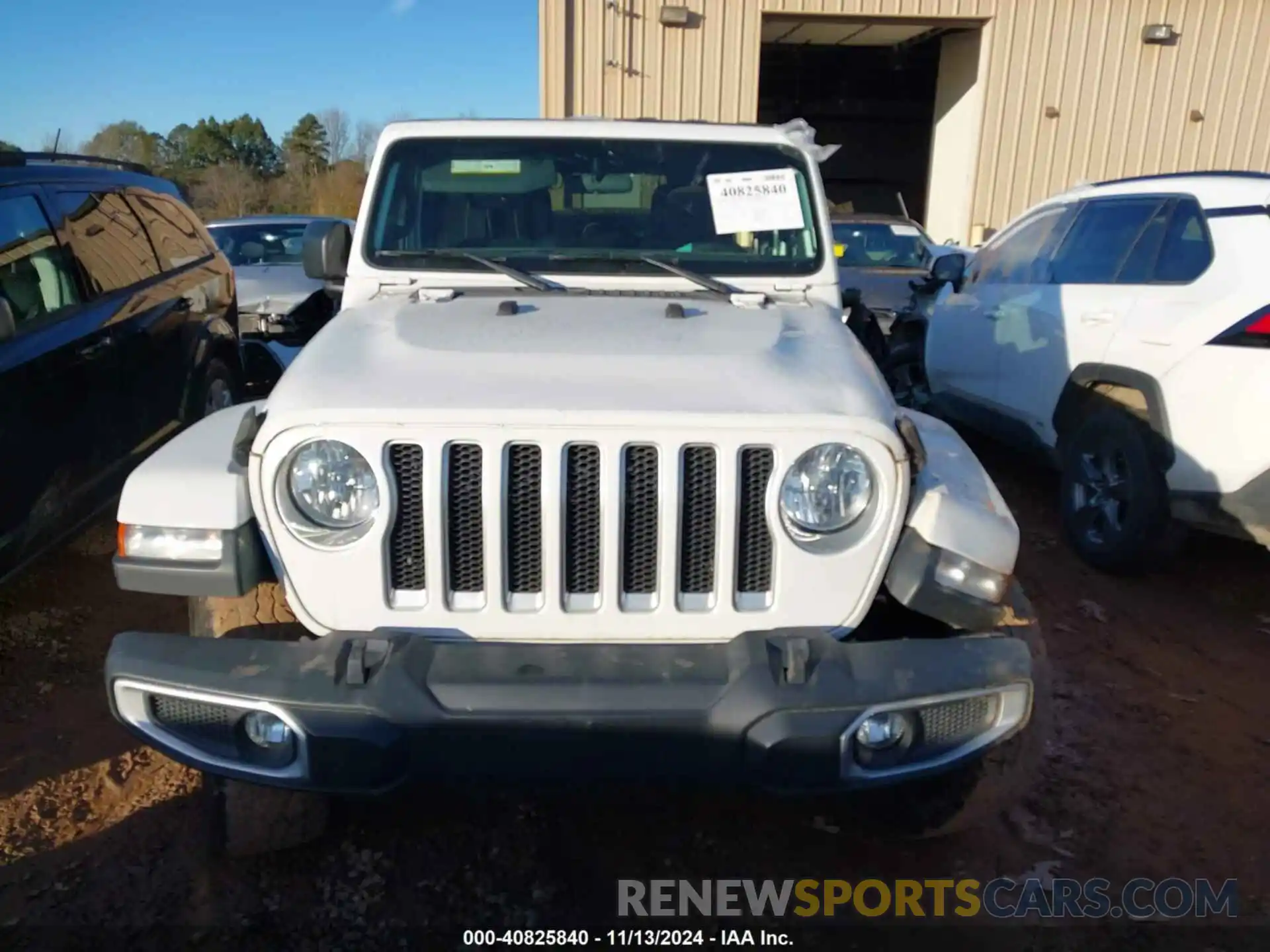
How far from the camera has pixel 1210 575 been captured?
489 cm

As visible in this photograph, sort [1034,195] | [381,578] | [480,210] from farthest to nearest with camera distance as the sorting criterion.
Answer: [1034,195]
[480,210]
[381,578]

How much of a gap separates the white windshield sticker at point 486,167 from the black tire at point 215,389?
249cm

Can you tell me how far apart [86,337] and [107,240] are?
0.82 meters

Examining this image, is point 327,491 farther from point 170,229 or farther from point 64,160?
point 170,229

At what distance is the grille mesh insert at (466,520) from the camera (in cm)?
225

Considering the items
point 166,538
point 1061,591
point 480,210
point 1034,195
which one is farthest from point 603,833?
point 1034,195

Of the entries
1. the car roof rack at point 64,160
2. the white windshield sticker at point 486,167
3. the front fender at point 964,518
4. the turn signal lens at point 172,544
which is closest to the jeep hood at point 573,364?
the front fender at point 964,518

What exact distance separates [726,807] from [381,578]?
1.39 metres

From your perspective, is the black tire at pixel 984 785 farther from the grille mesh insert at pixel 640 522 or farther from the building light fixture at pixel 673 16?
the building light fixture at pixel 673 16

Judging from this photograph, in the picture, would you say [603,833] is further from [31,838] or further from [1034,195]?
[1034,195]

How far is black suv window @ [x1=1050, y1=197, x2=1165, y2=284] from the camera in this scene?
4.89 meters

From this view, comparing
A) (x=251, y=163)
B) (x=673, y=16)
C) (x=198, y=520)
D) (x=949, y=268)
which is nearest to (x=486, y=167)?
(x=198, y=520)

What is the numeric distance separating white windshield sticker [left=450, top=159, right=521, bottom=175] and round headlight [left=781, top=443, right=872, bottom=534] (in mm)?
1886

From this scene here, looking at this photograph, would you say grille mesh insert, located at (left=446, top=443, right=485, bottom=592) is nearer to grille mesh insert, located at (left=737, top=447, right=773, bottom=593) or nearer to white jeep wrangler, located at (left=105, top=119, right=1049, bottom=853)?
white jeep wrangler, located at (left=105, top=119, right=1049, bottom=853)
